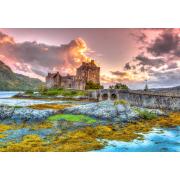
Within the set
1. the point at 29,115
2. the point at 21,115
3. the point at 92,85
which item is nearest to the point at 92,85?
the point at 92,85

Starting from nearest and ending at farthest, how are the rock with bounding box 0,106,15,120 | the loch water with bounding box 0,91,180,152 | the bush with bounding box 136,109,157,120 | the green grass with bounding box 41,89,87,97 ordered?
the loch water with bounding box 0,91,180,152, the rock with bounding box 0,106,15,120, the bush with bounding box 136,109,157,120, the green grass with bounding box 41,89,87,97

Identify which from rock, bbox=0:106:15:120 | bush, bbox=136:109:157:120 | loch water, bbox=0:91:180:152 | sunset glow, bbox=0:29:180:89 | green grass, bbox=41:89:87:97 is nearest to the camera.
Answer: loch water, bbox=0:91:180:152

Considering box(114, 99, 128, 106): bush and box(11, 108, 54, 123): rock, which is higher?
box(114, 99, 128, 106): bush

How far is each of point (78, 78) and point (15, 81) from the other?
1551 mm

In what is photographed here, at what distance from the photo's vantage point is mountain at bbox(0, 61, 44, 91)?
8.81m

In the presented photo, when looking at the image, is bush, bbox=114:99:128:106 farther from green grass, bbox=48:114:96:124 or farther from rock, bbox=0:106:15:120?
rock, bbox=0:106:15:120

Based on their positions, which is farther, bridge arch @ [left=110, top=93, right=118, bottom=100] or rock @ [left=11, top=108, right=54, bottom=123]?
bridge arch @ [left=110, top=93, right=118, bottom=100]

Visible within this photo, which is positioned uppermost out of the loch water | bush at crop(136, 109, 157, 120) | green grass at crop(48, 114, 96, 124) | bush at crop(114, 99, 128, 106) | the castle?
the castle

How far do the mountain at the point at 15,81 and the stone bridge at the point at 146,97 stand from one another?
1.43 metres

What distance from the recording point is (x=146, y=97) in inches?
351

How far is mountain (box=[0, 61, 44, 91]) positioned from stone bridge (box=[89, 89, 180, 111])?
1.43m

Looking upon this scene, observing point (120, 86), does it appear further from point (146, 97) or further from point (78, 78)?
point (78, 78)

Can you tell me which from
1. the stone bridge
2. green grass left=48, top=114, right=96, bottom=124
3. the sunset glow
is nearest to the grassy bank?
green grass left=48, top=114, right=96, bottom=124

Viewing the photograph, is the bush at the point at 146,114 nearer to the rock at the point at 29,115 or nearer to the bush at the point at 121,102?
the bush at the point at 121,102
